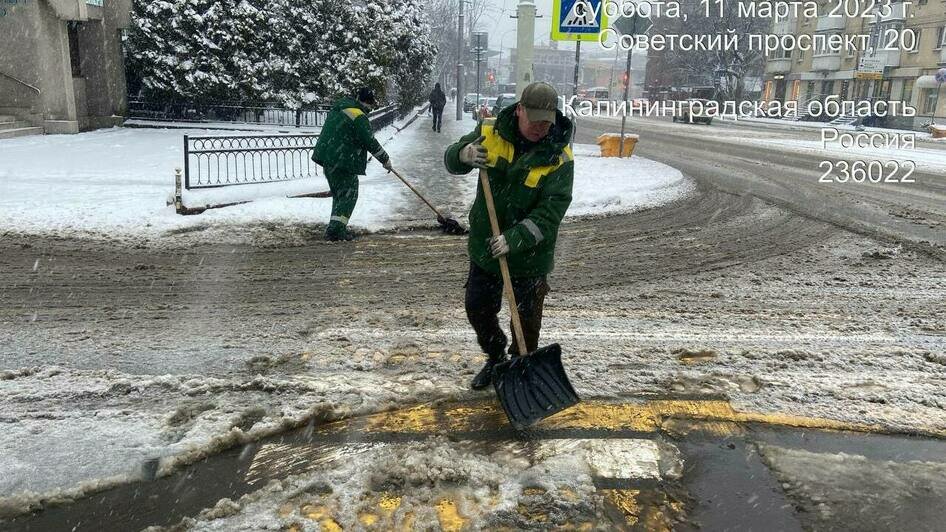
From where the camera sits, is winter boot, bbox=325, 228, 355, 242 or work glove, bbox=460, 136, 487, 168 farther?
winter boot, bbox=325, 228, 355, 242

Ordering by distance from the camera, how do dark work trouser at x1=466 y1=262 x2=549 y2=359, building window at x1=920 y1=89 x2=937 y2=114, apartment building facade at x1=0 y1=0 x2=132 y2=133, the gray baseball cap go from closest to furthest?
1. the gray baseball cap
2. dark work trouser at x1=466 y1=262 x2=549 y2=359
3. apartment building facade at x1=0 y1=0 x2=132 y2=133
4. building window at x1=920 y1=89 x2=937 y2=114

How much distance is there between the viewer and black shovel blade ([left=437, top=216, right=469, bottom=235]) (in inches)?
299

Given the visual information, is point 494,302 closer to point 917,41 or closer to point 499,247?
point 499,247

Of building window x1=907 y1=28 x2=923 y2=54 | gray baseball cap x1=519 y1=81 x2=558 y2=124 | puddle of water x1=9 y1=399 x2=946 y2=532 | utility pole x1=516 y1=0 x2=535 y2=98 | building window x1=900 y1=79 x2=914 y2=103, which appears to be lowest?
puddle of water x1=9 y1=399 x2=946 y2=532

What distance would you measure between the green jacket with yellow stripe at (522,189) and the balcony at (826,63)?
180ft

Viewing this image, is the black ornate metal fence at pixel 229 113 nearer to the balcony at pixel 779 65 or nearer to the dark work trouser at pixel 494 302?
the dark work trouser at pixel 494 302

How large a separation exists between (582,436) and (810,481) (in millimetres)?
996

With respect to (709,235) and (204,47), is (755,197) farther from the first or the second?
(204,47)

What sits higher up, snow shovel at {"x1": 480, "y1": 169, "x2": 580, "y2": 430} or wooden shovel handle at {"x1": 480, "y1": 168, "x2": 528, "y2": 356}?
wooden shovel handle at {"x1": 480, "y1": 168, "x2": 528, "y2": 356}

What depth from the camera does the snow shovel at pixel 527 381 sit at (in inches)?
128

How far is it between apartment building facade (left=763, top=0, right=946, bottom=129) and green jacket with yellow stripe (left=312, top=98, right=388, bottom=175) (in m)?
39.5

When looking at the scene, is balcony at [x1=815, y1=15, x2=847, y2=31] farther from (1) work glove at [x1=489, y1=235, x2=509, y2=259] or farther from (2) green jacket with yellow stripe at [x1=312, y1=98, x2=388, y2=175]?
(1) work glove at [x1=489, y1=235, x2=509, y2=259]

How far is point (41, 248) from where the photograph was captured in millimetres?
6535

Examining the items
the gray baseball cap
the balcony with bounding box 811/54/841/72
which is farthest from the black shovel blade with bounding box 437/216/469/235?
the balcony with bounding box 811/54/841/72
